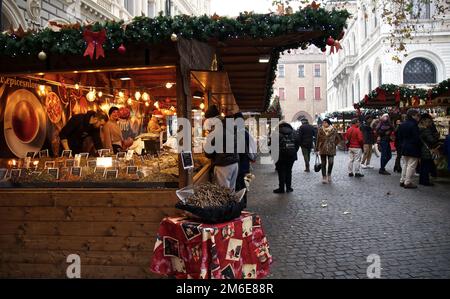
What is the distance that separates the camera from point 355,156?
12.8 metres

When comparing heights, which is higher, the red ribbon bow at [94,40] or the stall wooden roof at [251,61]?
the stall wooden roof at [251,61]

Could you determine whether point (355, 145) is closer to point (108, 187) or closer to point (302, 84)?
point (108, 187)

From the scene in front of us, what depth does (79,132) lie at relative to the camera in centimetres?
778

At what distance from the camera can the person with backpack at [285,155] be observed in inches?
392

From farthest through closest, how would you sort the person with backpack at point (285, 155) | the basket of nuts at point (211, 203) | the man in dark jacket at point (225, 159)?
the person with backpack at point (285, 155) → the man in dark jacket at point (225, 159) → the basket of nuts at point (211, 203)

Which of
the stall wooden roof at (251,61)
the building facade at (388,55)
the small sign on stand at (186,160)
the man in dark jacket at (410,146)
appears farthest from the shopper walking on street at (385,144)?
the building facade at (388,55)

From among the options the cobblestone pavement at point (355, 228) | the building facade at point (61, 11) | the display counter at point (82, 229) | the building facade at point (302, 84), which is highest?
the building facade at point (302, 84)

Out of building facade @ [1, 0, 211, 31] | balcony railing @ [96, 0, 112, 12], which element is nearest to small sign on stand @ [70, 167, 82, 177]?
building facade @ [1, 0, 211, 31]

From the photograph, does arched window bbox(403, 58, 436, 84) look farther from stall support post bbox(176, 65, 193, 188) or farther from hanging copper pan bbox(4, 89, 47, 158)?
stall support post bbox(176, 65, 193, 188)

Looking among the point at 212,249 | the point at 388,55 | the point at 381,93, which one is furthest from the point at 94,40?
the point at 388,55

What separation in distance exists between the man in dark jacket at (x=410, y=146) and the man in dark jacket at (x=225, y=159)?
5461 millimetres

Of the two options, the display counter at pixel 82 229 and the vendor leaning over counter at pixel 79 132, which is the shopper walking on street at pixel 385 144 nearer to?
the vendor leaning over counter at pixel 79 132

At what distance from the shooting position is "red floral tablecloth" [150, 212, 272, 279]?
347 cm
